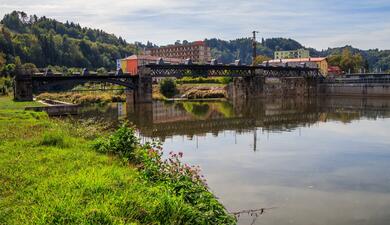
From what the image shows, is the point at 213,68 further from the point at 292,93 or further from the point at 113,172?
the point at 113,172

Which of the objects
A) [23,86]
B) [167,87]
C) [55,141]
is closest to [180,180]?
[55,141]

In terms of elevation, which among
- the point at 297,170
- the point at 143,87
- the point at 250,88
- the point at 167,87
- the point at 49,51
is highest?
the point at 49,51

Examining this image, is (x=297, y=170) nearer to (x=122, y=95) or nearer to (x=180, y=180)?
(x=180, y=180)

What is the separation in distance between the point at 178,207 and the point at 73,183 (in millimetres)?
2992

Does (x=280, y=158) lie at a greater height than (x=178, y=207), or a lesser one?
lesser

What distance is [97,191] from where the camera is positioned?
31.6 ft

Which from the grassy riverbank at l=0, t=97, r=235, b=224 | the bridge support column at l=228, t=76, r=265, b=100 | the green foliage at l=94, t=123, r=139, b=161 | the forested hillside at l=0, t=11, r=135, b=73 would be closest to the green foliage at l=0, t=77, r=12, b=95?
the forested hillside at l=0, t=11, r=135, b=73

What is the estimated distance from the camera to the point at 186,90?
107125 millimetres

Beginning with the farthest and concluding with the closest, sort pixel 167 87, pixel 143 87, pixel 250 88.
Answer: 1. pixel 167 87
2. pixel 250 88
3. pixel 143 87

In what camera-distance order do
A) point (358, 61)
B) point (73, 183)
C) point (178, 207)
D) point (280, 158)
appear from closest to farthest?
point (178, 207), point (73, 183), point (280, 158), point (358, 61)

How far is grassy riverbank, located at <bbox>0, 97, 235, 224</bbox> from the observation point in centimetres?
813

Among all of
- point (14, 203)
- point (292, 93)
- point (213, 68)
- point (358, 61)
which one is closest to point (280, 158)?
point (14, 203)

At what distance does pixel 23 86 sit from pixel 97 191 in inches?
2407

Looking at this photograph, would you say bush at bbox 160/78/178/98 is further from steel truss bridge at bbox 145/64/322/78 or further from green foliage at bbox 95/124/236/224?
green foliage at bbox 95/124/236/224
